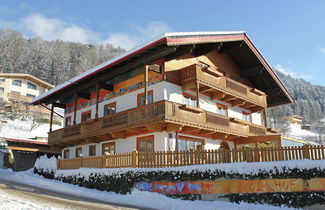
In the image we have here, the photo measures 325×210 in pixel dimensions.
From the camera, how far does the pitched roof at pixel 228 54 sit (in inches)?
697

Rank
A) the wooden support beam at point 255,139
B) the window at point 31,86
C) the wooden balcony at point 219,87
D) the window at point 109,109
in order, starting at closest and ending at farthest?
the wooden balcony at point 219,87 → the wooden support beam at point 255,139 → the window at point 109,109 → the window at point 31,86

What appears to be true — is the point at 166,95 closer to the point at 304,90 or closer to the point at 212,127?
the point at 212,127

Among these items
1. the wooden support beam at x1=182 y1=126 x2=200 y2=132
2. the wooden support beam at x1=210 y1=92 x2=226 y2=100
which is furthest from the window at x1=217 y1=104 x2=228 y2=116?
the wooden support beam at x1=182 y1=126 x2=200 y2=132

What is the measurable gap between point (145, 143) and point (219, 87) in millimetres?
6660

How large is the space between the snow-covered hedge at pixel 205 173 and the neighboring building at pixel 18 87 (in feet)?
175

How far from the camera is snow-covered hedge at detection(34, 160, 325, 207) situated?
12.2 meters

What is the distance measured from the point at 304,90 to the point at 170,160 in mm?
173832

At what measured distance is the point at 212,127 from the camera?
63.8ft

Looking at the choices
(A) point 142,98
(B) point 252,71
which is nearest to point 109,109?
(A) point 142,98

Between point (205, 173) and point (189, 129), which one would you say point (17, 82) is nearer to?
point (189, 129)

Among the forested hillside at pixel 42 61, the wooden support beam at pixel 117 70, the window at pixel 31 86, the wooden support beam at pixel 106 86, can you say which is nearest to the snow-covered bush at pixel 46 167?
the wooden support beam at pixel 117 70

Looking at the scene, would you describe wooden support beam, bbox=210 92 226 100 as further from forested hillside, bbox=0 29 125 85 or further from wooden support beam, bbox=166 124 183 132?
forested hillside, bbox=0 29 125 85

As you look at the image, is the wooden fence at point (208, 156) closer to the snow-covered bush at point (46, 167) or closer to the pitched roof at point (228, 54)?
the pitched roof at point (228, 54)

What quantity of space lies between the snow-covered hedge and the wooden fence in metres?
0.42
